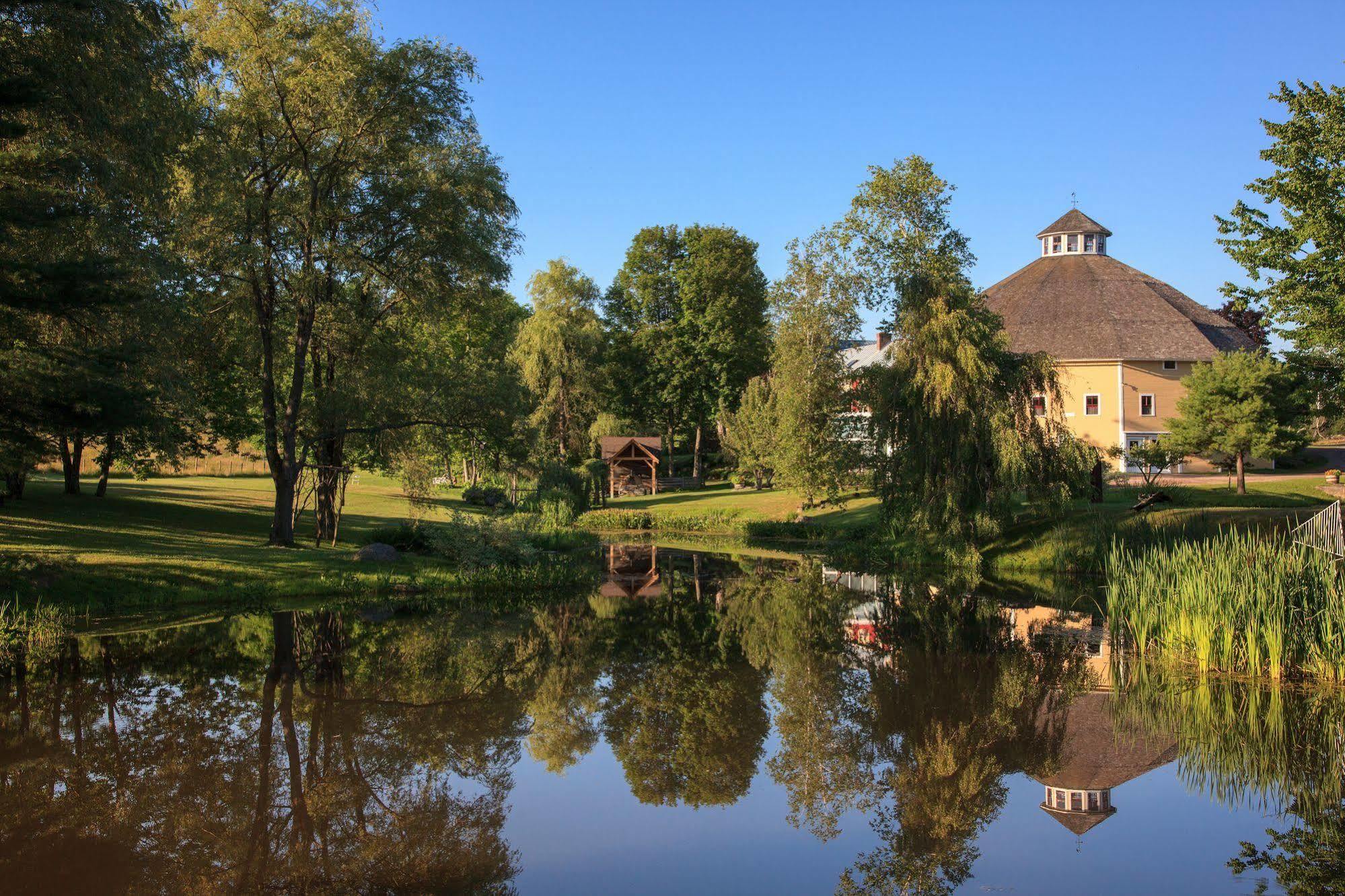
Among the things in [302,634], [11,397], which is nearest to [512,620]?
[302,634]

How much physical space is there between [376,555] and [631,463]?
30.8 meters

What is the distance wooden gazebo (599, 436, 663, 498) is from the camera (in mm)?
51062

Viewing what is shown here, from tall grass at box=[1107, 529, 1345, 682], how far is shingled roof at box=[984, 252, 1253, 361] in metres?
30.9

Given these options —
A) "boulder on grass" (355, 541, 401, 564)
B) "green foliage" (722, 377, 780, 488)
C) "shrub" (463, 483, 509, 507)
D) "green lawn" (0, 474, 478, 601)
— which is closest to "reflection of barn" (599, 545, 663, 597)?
"green lawn" (0, 474, 478, 601)

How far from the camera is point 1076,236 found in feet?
171

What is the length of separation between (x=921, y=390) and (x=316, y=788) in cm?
2067

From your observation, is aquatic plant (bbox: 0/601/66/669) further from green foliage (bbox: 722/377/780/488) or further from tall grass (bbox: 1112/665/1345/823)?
green foliage (bbox: 722/377/780/488)

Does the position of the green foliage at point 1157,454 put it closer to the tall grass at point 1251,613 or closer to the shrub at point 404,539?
the tall grass at point 1251,613

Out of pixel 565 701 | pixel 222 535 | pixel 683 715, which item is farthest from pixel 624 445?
pixel 683 715

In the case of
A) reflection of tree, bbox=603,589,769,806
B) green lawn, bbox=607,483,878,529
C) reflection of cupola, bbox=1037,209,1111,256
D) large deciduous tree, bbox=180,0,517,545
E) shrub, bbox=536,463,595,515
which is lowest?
reflection of tree, bbox=603,589,769,806

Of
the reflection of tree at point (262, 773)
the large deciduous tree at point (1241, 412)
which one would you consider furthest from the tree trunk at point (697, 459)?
the reflection of tree at point (262, 773)

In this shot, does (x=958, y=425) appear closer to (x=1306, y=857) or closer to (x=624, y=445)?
(x=1306, y=857)

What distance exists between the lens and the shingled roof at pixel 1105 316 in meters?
44.6

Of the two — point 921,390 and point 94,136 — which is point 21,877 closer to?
point 94,136
